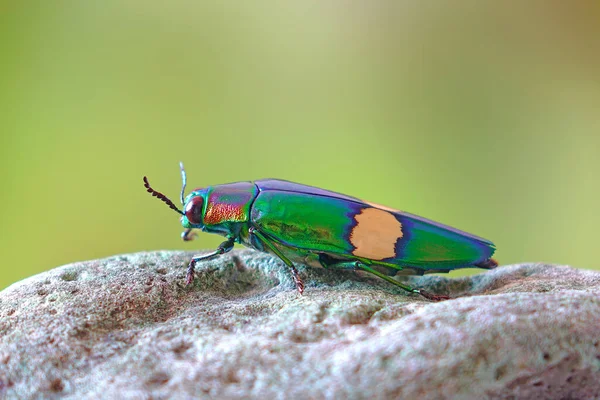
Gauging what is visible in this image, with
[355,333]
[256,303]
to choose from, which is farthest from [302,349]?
[256,303]

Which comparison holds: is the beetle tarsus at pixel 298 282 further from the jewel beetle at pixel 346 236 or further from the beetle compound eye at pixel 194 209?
the beetle compound eye at pixel 194 209

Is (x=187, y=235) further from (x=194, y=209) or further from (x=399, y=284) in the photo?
(x=399, y=284)

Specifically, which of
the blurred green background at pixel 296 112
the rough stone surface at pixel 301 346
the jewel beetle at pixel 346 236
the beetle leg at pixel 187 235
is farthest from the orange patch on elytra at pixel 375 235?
the blurred green background at pixel 296 112

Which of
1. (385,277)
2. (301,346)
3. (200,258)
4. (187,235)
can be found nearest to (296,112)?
(187,235)

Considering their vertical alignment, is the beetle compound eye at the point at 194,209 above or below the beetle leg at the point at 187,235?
above

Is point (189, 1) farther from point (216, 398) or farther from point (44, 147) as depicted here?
point (216, 398)

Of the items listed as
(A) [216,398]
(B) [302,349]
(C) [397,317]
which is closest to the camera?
(A) [216,398]
